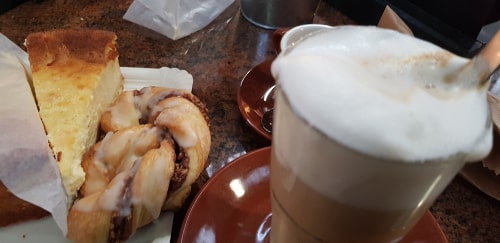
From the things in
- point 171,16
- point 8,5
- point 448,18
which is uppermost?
point 448,18

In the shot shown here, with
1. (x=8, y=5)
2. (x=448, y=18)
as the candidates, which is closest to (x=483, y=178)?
(x=448, y=18)

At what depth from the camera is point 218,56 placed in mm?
910

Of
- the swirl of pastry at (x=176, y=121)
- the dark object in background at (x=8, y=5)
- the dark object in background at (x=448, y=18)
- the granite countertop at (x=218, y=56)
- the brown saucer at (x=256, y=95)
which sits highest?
the dark object in background at (x=448, y=18)

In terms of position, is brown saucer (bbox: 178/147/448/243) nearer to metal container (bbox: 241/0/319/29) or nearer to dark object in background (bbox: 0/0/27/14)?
metal container (bbox: 241/0/319/29)

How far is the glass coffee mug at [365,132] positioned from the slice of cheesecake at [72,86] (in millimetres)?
319

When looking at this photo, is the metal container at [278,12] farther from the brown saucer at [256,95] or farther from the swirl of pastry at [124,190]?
the swirl of pastry at [124,190]

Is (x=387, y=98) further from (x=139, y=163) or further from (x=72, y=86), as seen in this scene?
(x=72, y=86)

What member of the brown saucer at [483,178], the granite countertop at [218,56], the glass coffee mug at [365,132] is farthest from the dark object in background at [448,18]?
the glass coffee mug at [365,132]

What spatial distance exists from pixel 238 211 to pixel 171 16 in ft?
1.60

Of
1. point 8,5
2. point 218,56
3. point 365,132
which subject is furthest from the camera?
point 8,5

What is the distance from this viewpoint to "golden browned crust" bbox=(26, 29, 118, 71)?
73 centimetres

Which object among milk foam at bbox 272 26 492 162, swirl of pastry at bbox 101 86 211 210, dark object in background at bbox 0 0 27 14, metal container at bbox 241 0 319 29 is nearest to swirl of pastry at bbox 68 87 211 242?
swirl of pastry at bbox 101 86 211 210

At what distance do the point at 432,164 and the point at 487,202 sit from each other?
43 centimetres

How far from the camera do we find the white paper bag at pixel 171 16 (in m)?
0.94
